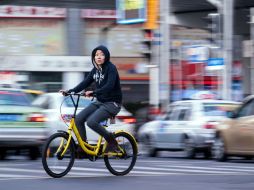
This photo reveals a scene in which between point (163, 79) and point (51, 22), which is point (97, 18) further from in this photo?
point (163, 79)

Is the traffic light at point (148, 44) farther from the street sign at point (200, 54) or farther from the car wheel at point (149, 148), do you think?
the car wheel at point (149, 148)

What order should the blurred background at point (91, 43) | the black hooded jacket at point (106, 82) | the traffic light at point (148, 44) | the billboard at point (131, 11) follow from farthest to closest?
the blurred background at point (91, 43) < the billboard at point (131, 11) < the traffic light at point (148, 44) < the black hooded jacket at point (106, 82)

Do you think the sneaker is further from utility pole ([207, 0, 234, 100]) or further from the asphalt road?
Result: utility pole ([207, 0, 234, 100])

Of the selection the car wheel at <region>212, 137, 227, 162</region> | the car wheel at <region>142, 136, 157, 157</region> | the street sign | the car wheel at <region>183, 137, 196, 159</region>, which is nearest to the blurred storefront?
the street sign

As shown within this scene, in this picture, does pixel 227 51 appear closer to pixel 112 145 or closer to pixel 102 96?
pixel 112 145

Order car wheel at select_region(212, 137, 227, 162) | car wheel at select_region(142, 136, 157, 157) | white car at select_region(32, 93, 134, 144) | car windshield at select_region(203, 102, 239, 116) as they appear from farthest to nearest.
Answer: car wheel at select_region(142, 136, 157, 157)
car windshield at select_region(203, 102, 239, 116)
white car at select_region(32, 93, 134, 144)
car wheel at select_region(212, 137, 227, 162)

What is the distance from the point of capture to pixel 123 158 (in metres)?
11.2

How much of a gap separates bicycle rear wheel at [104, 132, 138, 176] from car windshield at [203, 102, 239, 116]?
6.45 meters

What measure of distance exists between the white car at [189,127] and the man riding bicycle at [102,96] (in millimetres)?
6610

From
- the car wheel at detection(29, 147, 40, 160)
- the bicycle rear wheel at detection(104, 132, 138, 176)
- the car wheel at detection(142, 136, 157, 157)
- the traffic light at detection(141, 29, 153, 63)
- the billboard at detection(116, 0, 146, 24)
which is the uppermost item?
the billboard at detection(116, 0, 146, 24)

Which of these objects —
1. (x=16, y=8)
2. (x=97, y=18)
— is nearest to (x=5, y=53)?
(x=16, y=8)

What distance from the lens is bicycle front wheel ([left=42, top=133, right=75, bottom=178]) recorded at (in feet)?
34.4

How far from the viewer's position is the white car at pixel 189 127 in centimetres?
1733

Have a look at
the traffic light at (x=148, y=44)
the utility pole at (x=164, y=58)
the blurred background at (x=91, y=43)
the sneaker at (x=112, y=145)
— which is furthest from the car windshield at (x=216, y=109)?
the blurred background at (x=91, y=43)
